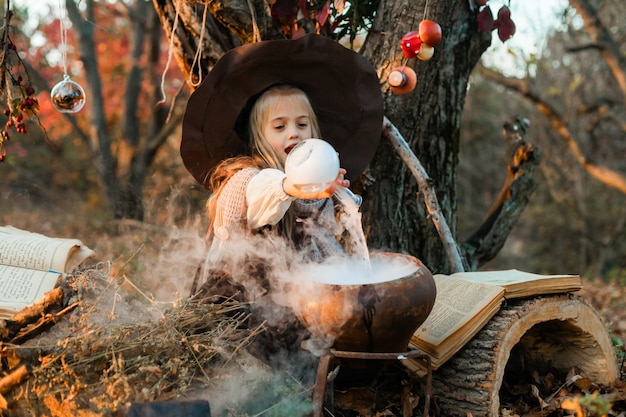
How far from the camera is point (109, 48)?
474 inches

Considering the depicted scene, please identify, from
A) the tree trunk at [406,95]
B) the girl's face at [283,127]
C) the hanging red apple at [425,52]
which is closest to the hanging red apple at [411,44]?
the hanging red apple at [425,52]

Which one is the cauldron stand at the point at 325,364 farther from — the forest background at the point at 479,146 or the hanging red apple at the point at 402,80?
the forest background at the point at 479,146

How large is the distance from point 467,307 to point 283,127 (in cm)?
108

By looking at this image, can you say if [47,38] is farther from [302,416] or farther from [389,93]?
[302,416]

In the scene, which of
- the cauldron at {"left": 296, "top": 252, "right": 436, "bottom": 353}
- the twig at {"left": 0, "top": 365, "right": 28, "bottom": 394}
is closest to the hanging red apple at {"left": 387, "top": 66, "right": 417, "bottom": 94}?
the cauldron at {"left": 296, "top": 252, "right": 436, "bottom": 353}

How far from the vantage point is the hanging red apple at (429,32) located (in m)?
2.94

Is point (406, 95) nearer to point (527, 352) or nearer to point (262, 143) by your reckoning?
point (262, 143)

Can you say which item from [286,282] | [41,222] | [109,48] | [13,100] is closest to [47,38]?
[109,48]

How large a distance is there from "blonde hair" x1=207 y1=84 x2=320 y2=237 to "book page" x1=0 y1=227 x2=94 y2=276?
2.11ft

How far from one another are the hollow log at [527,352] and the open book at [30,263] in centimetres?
166

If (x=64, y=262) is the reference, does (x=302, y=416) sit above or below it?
below

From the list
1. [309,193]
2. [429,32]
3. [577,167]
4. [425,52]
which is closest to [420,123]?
[425,52]

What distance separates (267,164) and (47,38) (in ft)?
29.3

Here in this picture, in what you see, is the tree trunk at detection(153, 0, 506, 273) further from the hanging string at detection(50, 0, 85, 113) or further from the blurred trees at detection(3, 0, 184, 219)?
the blurred trees at detection(3, 0, 184, 219)
